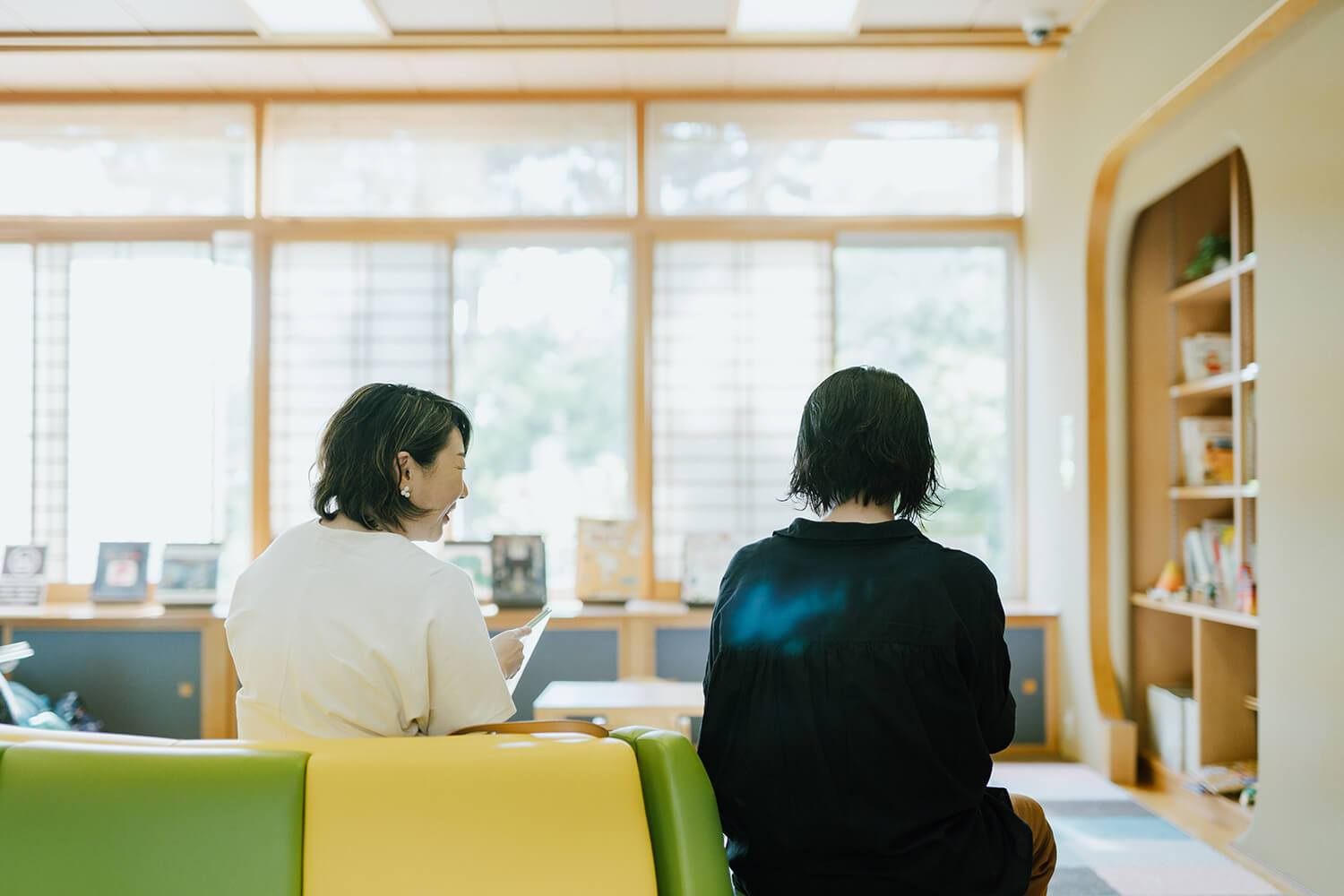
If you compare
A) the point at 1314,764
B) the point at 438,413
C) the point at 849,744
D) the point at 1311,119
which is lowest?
the point at 1314,764

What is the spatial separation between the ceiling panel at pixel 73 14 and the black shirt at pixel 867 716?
3.96m

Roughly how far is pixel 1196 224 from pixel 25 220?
213 inches

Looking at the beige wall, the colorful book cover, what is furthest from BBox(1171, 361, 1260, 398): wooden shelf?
the colorful book cover

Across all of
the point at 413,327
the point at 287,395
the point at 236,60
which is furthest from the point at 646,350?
the point at 236,60

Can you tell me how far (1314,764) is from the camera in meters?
2.60

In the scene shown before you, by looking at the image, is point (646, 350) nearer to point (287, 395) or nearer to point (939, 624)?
point (287, 395)

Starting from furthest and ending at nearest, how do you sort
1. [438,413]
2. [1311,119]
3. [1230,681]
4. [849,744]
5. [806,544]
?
1. [1230,681]
2. [1311,119]
3. [438,413]
4. [806,544]
5. [849,744]

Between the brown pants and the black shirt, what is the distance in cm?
17

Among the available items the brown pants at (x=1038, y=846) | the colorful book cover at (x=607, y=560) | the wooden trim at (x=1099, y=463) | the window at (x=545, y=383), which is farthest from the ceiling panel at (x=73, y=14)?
the brown pants at (x=1038, y=846)

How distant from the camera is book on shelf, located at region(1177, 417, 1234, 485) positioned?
3781 mm

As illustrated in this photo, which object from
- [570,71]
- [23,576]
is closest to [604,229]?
[570,71]

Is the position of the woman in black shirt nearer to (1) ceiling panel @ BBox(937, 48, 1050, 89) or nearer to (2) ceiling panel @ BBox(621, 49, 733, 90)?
(2) ceiling panel @ BBox(621, 49, 733, 90)

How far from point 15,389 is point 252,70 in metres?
2.02

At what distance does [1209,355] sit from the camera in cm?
384
